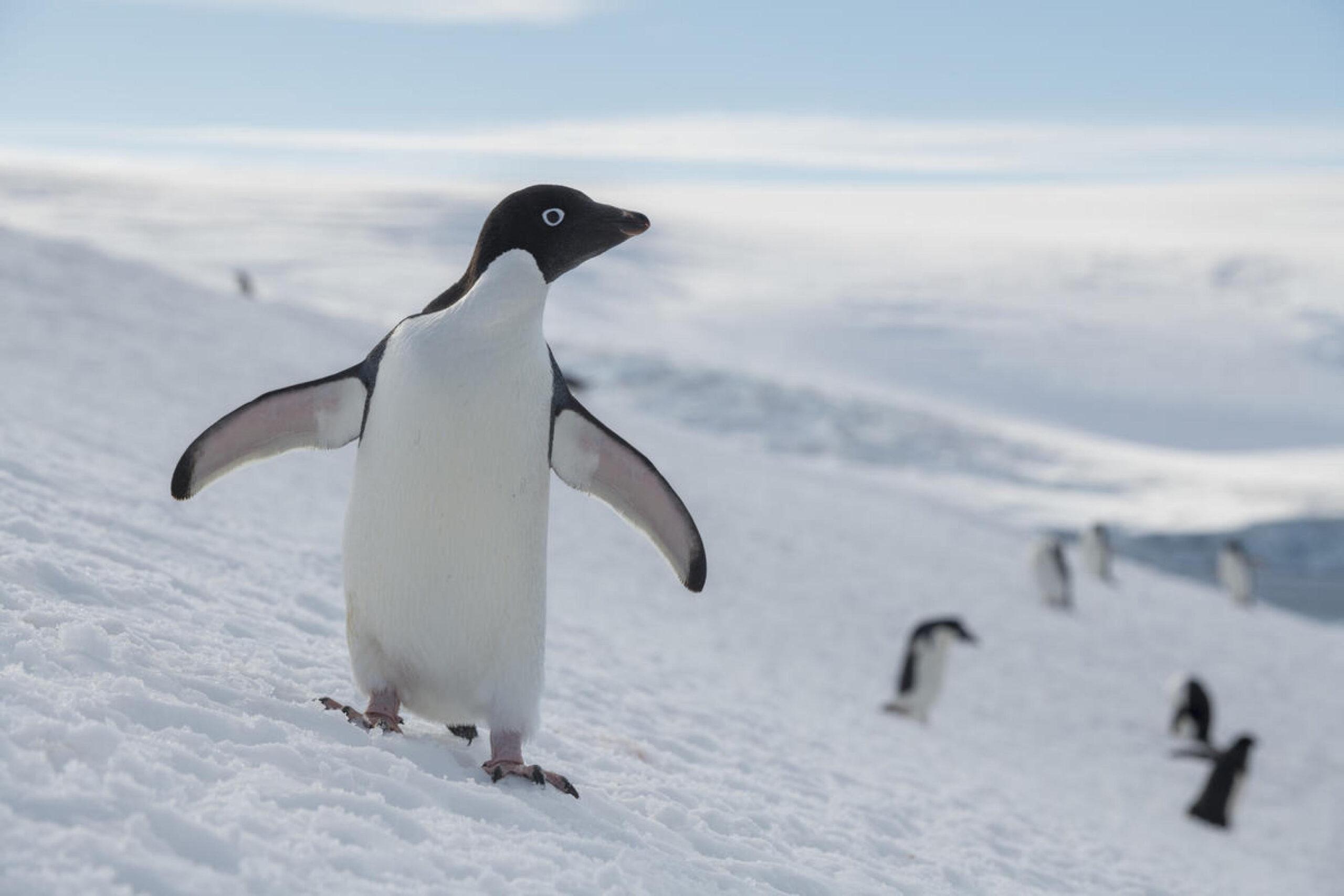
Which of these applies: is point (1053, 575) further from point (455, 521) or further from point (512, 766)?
point (455, 521)

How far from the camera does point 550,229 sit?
2.56 metres

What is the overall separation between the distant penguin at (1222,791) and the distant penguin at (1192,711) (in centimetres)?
136

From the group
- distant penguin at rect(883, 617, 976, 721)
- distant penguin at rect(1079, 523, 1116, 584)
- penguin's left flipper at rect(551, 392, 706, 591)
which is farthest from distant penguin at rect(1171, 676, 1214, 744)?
penguin's left flipper at rect(551, 392, 706, 591)

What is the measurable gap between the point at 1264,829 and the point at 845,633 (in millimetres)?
3153

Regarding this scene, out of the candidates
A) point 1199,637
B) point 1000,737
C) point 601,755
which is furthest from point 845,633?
point 601,755

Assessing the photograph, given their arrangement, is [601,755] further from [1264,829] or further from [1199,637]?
[1199,637]

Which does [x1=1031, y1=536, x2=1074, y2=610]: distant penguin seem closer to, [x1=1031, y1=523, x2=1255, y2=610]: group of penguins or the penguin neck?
[x1=1031, y1=523, x2=1255, y2=610]: group of penguins

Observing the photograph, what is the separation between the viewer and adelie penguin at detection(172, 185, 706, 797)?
2.50 m

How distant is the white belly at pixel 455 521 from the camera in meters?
2.50

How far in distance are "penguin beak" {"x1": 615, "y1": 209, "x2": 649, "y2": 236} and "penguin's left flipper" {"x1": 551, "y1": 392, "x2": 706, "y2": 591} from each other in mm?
357

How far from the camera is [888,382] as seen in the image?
3700cm

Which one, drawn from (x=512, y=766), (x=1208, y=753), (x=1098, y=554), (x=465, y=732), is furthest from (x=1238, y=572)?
(x=512, y=766)

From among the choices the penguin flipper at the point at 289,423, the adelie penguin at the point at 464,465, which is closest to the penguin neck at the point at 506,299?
the adelie penguin at the point at 464,465

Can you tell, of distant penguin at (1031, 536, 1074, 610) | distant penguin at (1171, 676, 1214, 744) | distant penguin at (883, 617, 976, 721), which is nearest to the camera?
distant penguin at (883, 617, 976, 721)
